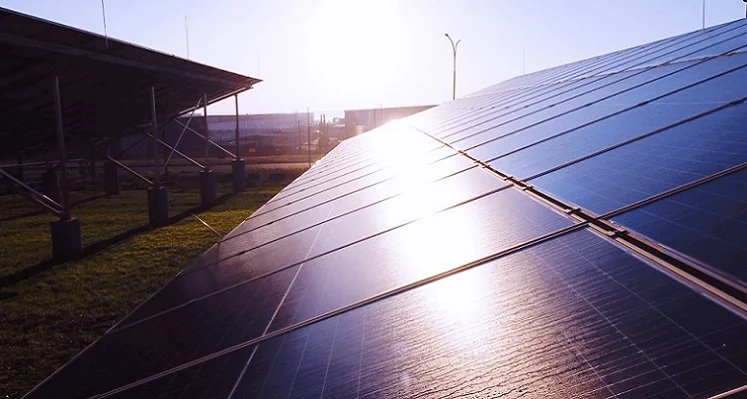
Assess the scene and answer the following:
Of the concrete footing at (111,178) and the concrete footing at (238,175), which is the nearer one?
the concrete footing at (238,175)

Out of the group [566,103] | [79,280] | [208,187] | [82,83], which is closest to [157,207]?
[208,187]

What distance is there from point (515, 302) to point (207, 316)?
2.31 m

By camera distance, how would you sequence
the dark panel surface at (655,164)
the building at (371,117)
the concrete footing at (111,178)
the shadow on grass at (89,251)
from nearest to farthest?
the dark panel surface at (655,164) → the shadow on grass at (89,251) → the concrete footing at (111,178) → the building at (371,117)

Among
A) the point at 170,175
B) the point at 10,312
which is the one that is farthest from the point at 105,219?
the point at 170,175

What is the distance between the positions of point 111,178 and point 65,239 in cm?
1747

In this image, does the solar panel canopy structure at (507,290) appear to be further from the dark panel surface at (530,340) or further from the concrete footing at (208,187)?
the concrete footing at (208,187)

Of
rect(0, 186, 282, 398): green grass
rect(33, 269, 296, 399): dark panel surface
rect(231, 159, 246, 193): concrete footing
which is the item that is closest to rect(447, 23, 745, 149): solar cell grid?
rect(33, 269, 296, 399): dark panel surface

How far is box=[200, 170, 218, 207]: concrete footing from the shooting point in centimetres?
2759

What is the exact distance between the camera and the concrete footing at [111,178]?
1286 inches

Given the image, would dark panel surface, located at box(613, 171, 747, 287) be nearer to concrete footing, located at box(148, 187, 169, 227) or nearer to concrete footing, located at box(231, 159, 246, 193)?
concrete footing, located at box(148, 187, 169, 227)

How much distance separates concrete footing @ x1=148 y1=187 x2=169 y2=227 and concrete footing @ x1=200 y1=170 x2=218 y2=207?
15.7 ft

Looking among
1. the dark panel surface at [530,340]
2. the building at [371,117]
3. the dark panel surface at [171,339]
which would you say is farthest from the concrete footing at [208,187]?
the building at [371,117]

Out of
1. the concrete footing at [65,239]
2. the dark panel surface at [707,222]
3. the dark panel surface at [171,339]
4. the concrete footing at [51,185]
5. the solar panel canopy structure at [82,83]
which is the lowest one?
the concrete footing at [65,239]

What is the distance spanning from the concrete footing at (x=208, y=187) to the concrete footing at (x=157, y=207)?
4.78 metres
